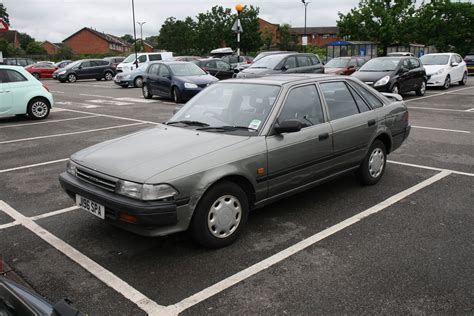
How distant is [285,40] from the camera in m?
68.8

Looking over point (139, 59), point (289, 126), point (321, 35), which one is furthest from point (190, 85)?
point (321, 35)

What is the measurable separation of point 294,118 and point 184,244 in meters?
1.73

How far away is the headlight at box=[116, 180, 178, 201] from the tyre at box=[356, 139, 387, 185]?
296 centimetres

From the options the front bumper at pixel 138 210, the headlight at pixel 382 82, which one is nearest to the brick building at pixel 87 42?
the headlight at pixel 382 82

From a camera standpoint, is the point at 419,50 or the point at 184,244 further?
the point at 419,50

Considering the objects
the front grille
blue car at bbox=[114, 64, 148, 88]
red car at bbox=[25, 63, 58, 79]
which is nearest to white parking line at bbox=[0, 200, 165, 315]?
the front grille

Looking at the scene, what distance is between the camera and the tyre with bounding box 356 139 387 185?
5675 mm

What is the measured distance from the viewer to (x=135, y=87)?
25062 mm

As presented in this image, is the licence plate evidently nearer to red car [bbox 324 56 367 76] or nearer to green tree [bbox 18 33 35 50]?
red car [bbox 324 56 367 76]

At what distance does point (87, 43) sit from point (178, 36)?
2821 cm

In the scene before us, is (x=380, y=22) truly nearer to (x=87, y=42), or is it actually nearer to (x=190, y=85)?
(x=190, y=85)

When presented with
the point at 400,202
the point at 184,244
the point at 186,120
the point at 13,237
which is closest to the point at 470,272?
the point at 400,202

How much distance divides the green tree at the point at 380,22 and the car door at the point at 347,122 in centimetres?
4296

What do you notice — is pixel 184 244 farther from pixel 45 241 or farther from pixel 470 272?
pixel 470 272
